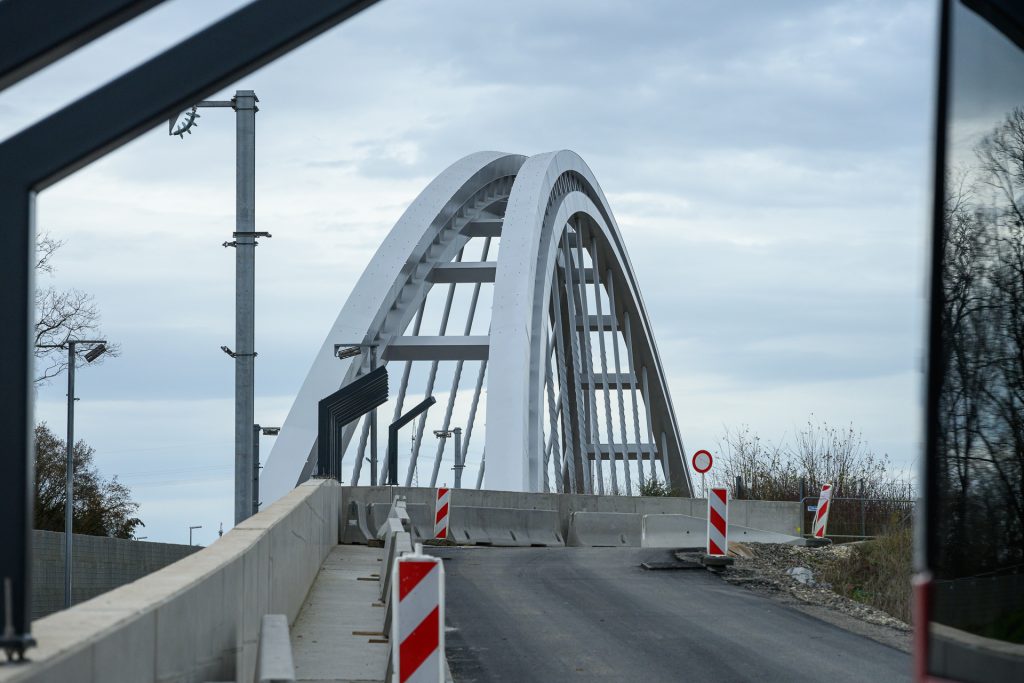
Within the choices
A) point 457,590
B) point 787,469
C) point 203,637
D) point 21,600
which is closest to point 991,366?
point 21,600

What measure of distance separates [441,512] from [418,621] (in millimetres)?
16279

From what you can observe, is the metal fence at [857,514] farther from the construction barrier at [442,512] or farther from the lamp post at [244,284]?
the lamp post at [244,284]

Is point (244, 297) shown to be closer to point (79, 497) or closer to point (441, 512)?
point (441, 512)

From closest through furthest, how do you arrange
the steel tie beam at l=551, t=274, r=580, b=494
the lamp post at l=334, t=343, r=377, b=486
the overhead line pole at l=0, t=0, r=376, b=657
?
the overhead line pole at l=0, t=0, r=376, b=657 → the lamp post at l=334, t=343, r=377, b=486 → the steel tie beam at l=551, t=274, r=580, b=494

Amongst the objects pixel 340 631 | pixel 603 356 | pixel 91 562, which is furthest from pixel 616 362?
pixel 340 631

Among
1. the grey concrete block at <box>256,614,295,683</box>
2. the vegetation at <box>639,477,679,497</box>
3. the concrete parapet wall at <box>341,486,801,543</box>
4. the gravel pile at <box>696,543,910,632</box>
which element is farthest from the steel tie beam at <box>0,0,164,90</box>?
the vegetation at <box>639,477,679,497</box>

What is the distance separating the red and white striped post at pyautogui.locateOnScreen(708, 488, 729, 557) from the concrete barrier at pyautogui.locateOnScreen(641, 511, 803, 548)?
5.03 metres

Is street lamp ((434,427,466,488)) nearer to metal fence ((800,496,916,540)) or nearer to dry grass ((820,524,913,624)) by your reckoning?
metal fence ((800,496,916,540))

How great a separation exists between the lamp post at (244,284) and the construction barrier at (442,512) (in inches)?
273

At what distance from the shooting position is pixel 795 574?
18.5 m

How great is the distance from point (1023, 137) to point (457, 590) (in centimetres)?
1321

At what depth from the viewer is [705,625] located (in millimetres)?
13305

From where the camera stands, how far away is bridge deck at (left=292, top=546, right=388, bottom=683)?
9836 millimetres

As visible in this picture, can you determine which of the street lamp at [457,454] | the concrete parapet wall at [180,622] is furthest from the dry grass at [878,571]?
the street lamp at [457,454]
